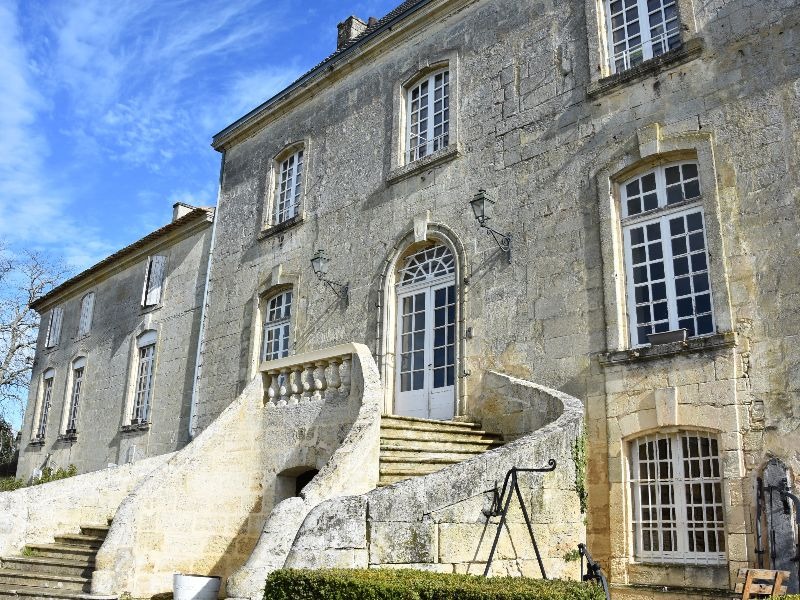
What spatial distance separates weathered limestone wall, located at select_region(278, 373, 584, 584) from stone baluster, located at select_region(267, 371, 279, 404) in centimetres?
403

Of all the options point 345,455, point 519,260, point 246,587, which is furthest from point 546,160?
point 246,587

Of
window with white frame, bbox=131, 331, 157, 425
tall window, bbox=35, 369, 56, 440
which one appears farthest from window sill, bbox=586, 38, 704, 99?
tall window, bbox=35, 369, 56, 440

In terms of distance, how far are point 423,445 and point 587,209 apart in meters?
3.51

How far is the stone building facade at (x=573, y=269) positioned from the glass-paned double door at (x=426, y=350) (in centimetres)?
4

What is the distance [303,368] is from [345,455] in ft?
8.12

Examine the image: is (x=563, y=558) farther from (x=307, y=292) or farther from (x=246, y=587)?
(x=307, y=292)

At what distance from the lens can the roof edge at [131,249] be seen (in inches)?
635

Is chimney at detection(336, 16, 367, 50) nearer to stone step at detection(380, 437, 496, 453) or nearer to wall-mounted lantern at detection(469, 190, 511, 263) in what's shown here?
wall-mounted lantern at detection(469, 190, 511, 263)

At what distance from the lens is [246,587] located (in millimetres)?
5852

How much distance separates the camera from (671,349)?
787 cm

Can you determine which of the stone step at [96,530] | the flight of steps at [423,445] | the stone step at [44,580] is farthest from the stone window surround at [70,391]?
the flight of steps at [423,445]

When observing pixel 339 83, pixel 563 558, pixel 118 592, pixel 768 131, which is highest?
pixel 339 83

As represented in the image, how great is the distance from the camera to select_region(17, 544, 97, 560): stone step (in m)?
9.04

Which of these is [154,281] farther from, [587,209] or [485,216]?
[587,209]
